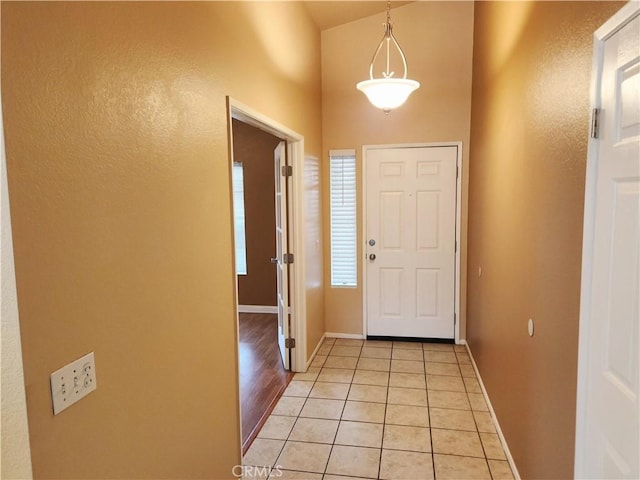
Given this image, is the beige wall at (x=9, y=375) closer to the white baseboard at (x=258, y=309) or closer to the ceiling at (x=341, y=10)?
the ceiling at (x=341, y=10)

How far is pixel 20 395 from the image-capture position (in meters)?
0.82

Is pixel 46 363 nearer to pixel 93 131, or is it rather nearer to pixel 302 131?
pixel 93 131

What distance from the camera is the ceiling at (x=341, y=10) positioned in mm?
3586

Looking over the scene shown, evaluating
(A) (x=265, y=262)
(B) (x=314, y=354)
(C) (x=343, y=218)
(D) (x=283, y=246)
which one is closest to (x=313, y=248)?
(D) (x=283, y=246)

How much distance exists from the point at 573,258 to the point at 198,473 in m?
1.76

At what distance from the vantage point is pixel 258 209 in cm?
532

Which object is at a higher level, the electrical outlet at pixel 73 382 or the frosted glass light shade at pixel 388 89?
the frosted glass light shade at pixel 388 89

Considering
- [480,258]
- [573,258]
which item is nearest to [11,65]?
[573,258]

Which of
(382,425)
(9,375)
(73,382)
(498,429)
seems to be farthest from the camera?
(382,425)

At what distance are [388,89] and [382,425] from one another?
2.16 meters

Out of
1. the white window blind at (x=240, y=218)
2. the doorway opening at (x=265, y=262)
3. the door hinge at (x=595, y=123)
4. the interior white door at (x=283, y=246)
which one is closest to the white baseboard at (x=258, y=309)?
the doorway opening at (x=265, y=262)

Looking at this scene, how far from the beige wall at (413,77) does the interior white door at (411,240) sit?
0.12 m

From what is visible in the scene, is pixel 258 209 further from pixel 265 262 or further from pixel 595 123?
pixel 595 123

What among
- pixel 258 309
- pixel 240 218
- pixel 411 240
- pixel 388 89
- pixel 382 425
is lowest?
pixel 382 425
